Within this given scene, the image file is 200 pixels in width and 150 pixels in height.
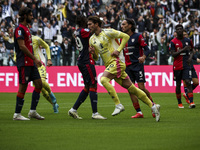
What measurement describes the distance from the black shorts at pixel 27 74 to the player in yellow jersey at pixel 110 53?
1.32 m

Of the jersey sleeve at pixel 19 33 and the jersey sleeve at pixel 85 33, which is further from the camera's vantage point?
the jersey sleeve at pixel 85 33

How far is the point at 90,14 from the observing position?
28.9 meters

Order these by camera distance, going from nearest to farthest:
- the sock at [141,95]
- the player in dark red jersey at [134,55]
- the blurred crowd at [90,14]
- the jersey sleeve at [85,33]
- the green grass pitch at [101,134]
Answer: the green grass pitch at [101,134] < the sock at [141,95] < the jersey sleeve at [85,33] < the player in dark red jersey at [134,55] < the blurred crowd at [90,14]

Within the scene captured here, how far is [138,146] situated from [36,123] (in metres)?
3.69

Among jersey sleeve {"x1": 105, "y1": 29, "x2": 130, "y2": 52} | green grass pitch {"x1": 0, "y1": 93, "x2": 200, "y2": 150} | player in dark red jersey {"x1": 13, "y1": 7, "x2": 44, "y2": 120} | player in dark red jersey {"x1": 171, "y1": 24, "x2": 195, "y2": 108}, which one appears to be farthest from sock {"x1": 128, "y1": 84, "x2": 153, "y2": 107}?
player in dark red jersey {"x1": 171, "y1": 24, "x2": 195, "y2": 108}

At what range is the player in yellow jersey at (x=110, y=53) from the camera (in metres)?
10.5

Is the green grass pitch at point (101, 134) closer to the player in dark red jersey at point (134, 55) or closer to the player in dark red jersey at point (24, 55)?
the player in dark red jersey at point (24, 55)

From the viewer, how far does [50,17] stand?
29328mm

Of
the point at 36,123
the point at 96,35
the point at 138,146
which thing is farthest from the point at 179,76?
the point at 138,146

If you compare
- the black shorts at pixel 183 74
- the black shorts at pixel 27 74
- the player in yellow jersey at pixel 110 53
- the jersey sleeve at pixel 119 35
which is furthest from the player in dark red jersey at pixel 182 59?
the black shorts at pixel 27 74

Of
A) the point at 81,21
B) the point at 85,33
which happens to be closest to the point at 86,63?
the point at 85,33

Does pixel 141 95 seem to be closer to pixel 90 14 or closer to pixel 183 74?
pixel 183 74

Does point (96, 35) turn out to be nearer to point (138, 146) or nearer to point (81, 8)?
point (138, 146)

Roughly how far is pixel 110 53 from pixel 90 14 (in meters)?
18.5
